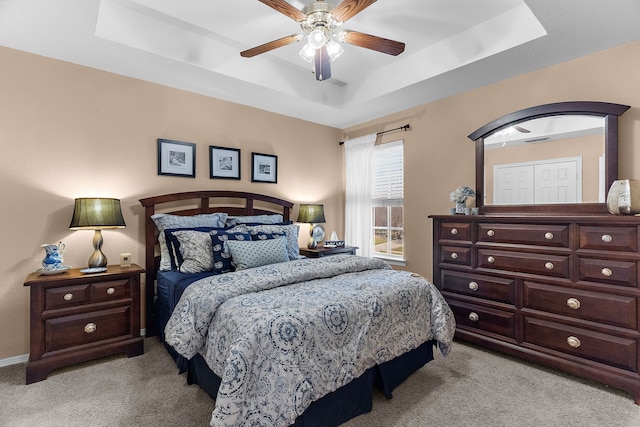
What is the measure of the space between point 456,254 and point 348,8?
2.16 m

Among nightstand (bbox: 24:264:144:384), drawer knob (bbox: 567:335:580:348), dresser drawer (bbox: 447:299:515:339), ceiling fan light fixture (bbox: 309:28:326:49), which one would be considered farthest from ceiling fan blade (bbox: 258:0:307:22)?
drawer knob (bbox: 567:335:580:348)

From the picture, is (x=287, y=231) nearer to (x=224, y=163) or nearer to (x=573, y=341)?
(x=224, y=163)

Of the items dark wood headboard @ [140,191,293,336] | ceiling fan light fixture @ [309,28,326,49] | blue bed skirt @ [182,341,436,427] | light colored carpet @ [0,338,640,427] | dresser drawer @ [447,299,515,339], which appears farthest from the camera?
dark wood headboard @ [140,191,293,336]

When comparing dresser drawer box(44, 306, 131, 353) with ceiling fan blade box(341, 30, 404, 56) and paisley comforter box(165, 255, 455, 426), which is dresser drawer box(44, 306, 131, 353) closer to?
paisley comforter box(165, 255, 455, 426)

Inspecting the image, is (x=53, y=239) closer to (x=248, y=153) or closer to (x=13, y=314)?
(x=13, y=314)

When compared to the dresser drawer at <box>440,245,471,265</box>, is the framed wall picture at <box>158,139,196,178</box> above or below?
above

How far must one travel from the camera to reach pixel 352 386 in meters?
1.75

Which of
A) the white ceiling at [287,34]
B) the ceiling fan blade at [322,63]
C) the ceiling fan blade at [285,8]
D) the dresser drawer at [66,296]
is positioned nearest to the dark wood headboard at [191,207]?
the dresser drawer at [66,296]

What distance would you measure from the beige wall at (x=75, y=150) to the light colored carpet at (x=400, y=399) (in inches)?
30.9

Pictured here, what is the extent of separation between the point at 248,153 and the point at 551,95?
3114 mm

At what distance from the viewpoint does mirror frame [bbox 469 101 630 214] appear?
7.80 feet

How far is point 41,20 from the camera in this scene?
84.8 inches

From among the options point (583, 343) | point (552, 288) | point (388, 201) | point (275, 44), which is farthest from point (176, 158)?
point (583, 343)

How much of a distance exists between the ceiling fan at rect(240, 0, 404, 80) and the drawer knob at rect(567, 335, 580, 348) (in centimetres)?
236
